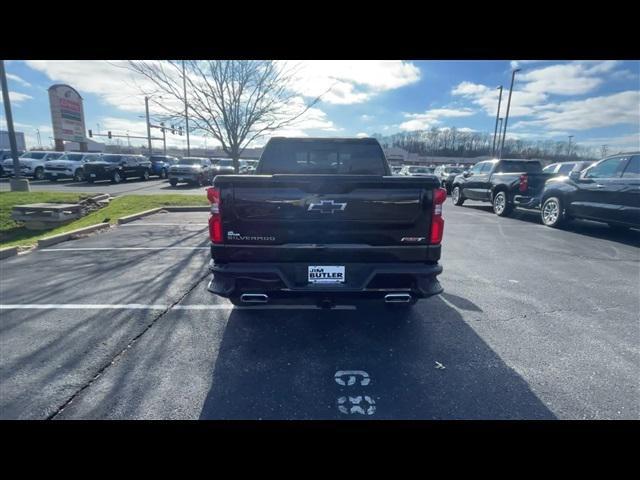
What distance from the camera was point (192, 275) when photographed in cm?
518

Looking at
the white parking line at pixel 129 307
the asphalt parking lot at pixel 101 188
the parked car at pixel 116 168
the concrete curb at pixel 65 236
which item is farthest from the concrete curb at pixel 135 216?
the parked car at pixel 116 168

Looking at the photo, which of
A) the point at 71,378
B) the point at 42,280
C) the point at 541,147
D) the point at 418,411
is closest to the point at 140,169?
the point at 42,280

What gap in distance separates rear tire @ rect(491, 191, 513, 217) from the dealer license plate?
10724mm

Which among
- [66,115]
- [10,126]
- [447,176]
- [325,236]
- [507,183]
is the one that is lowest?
[325,236]

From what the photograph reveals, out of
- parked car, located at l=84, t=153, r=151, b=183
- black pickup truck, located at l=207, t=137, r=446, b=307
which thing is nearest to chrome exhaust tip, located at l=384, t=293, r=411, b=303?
black pickup truck, located at l=207, t=137, r=446, b=307

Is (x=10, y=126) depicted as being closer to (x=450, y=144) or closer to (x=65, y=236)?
(x=65, y=236)

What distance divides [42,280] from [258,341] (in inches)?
168

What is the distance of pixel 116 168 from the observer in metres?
22.4

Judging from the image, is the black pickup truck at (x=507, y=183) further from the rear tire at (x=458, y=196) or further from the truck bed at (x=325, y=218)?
the truck bed at (x=325, y=218)

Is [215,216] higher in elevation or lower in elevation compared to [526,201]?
higher

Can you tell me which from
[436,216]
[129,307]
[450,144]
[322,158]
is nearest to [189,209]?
[129,307]

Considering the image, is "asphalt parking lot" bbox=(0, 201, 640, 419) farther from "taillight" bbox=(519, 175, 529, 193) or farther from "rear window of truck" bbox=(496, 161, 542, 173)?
"rear window of truck" bbox=(496, 161, 542, 173)

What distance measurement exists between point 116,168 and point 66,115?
60.6ft

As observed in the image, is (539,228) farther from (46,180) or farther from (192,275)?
(46,180)
